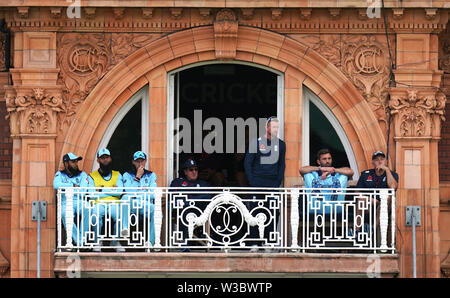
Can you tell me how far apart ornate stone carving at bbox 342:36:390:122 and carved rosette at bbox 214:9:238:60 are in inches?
69.2

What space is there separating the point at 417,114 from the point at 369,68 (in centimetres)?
106

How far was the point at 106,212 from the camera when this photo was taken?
21297mm

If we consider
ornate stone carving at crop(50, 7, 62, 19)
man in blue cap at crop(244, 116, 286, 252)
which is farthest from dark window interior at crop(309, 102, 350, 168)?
ornate stone carving at crop(50, 7, 62, 19)

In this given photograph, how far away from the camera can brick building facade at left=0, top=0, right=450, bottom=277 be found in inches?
870

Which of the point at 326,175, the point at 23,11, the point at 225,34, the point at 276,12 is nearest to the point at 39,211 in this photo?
the point at 23,11

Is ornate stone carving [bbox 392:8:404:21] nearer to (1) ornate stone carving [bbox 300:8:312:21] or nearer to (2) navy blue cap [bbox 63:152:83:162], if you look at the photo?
(1) ornate stone carving [bbox 300:8:312:21]

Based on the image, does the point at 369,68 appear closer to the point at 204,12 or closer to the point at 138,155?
the point at 204,12

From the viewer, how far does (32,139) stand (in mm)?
22141

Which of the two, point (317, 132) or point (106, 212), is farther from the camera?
point (317, 132)

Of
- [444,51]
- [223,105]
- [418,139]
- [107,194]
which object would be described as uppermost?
[444,51]

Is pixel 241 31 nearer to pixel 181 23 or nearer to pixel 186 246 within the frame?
pixel 181 23

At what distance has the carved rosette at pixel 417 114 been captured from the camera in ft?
72.6

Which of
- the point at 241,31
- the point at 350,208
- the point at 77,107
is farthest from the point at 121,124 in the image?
the point at 350,208

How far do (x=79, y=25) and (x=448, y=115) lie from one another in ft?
20.0
